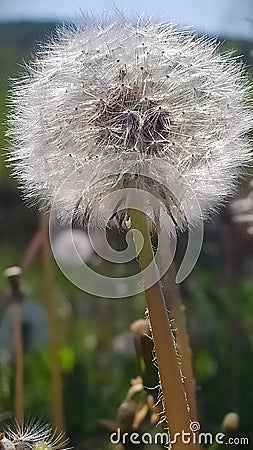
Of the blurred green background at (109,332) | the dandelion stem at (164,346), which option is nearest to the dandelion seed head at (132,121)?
the dandelion stem at (164,346)

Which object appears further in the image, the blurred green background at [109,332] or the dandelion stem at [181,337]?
the blurred green background at [109,332]

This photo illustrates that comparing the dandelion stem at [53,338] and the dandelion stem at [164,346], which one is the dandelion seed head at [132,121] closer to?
the dandelion stem at [164,346]

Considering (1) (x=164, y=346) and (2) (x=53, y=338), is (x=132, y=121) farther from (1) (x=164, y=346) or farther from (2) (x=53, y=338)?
(2) (x=53, y=338)

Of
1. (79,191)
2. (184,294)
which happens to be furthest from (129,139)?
(184,294)

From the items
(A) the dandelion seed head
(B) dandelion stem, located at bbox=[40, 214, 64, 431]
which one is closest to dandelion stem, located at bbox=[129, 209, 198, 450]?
(A) the dandelion seed head

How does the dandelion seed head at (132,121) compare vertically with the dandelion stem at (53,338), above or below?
above
